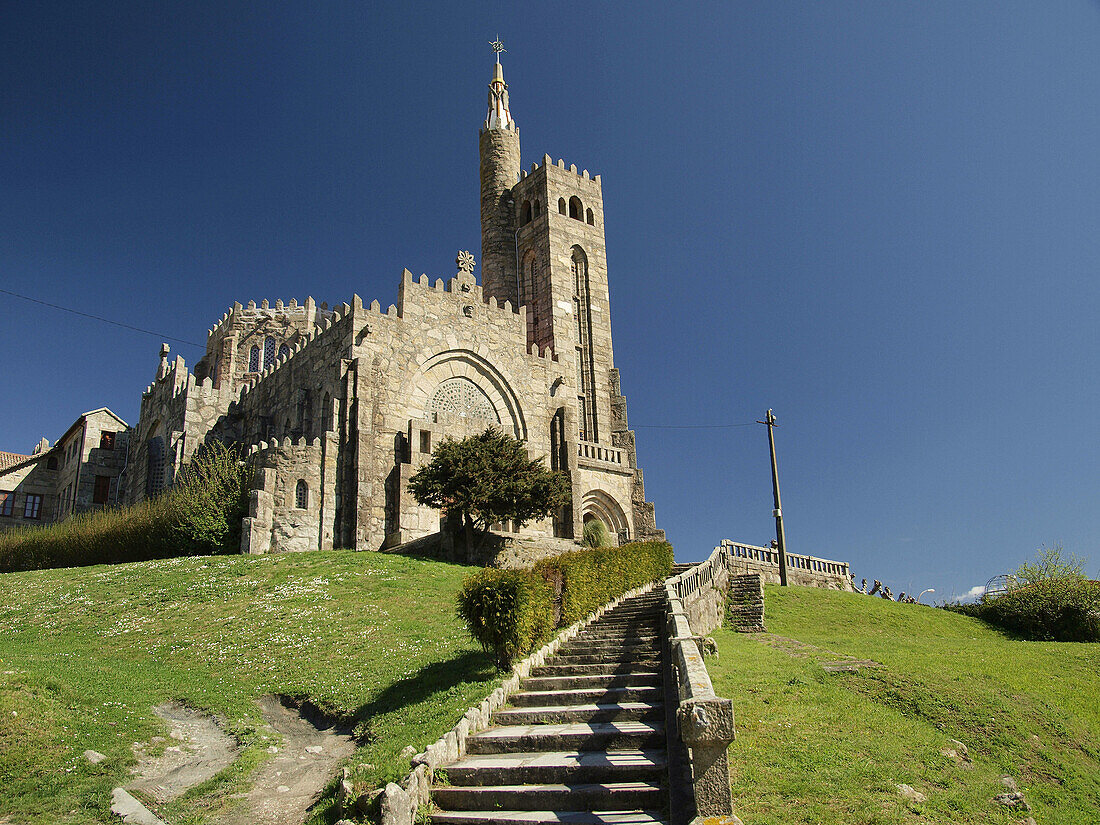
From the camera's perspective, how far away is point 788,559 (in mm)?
34531

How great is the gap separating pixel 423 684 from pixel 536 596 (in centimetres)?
227

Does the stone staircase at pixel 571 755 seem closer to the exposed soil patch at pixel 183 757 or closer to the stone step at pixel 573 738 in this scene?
the stone step at pixel 573 738

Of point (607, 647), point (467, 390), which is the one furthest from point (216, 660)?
point (467, 390)

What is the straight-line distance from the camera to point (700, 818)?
286 inches

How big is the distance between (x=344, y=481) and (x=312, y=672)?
1359cm

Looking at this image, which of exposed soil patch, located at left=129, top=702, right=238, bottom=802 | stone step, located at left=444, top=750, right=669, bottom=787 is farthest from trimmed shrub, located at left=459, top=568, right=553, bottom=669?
exposed soil patch, located at left=129, top=702, right=238, bottom=802

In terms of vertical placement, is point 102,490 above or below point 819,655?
above

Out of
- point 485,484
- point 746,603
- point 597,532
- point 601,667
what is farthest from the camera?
point 597,532

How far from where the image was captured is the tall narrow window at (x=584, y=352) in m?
40.4

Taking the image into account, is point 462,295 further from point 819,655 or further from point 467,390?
point 819,655

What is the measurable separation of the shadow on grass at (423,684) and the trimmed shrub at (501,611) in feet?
1.30

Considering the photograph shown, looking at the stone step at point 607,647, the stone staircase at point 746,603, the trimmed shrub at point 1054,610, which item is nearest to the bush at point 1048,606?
the trimmed shrub at point 1054,610

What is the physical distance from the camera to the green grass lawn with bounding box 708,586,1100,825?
9180 millimetres

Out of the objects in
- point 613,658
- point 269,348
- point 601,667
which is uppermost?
point 269,348
